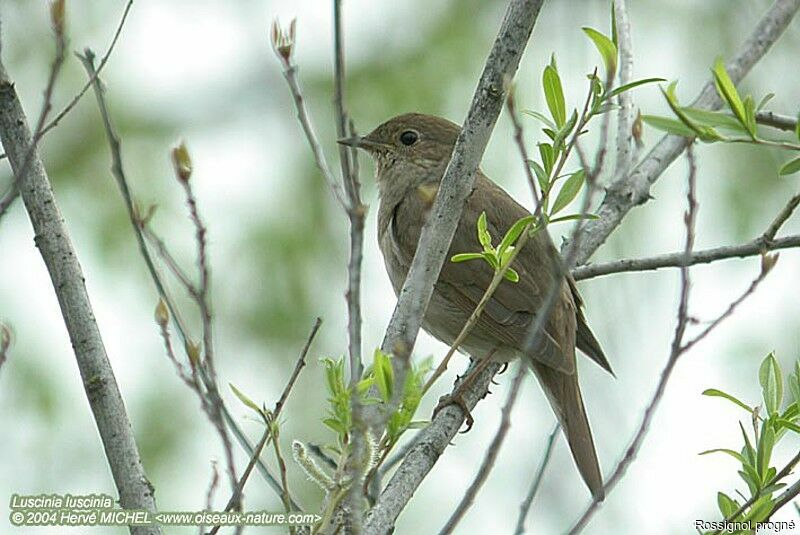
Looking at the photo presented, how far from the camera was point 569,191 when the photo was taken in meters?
3.52

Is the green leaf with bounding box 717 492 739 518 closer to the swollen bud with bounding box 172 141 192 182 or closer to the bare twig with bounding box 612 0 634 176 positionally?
the swollen bud with bounding box 172 141 192 182

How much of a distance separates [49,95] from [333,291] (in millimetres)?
5823

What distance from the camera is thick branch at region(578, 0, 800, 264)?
5555 mm

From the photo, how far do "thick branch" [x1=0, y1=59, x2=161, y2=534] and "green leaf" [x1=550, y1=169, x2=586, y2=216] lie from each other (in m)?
1.43

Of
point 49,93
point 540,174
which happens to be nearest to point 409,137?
point 540,174

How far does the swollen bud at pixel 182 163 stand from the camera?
11.0ft

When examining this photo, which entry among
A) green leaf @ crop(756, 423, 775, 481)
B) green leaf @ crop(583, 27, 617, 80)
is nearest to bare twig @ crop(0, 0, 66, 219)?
green leaf @ crop(583, 27, 617, 80)

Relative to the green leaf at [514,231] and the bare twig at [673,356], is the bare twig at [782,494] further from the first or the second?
the green leaf at [514,231]

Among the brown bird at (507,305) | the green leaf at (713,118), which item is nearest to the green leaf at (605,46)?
the green leaf at (713,118)

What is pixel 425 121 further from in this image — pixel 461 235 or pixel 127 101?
pixel 127 101

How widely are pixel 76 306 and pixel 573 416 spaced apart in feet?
9.28

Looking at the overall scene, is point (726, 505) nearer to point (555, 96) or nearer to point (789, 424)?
point (789, 424)

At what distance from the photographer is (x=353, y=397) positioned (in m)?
2.65

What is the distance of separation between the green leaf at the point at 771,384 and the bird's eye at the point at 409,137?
3.49m
